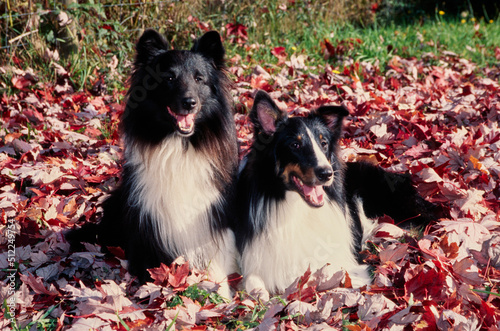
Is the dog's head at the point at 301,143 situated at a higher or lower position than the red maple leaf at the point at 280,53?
lower

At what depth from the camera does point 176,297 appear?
9.07ft

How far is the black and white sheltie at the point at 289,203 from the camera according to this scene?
2986mm

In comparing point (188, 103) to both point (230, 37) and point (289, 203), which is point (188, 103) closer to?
point (289, 203)

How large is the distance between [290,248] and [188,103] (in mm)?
1164

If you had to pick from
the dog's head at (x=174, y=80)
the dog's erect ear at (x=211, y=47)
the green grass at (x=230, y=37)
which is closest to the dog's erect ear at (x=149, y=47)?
the dog's head at (x=174, y=80)

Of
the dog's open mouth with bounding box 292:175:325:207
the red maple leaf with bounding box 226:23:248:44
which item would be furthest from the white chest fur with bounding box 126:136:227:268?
the red maple leaf with bounding box 226:23:248:44

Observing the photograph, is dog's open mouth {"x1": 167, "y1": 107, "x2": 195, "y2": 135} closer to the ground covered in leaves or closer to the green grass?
the ground covered in leaves

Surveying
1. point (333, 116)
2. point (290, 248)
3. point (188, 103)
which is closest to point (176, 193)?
point (188, 103)

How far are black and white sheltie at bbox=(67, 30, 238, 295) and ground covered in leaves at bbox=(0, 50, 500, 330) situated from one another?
18 cm

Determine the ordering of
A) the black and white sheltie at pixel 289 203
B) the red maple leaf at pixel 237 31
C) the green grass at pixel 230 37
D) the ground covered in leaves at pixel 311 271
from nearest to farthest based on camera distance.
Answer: the ground covered in leaves at pixel 311 271 → the black and white sheltie at pixel 289 203 → the green grass at pixel 230 37 → the red maple leaf at pixel 237 31

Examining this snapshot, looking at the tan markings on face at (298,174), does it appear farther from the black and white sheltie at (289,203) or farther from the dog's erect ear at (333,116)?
the dog's erect ear at (333,116)

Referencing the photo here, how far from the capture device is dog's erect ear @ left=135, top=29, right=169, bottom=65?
9.77 feet

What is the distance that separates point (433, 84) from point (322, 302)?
4814 mm

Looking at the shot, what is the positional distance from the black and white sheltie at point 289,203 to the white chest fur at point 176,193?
0.95ft
